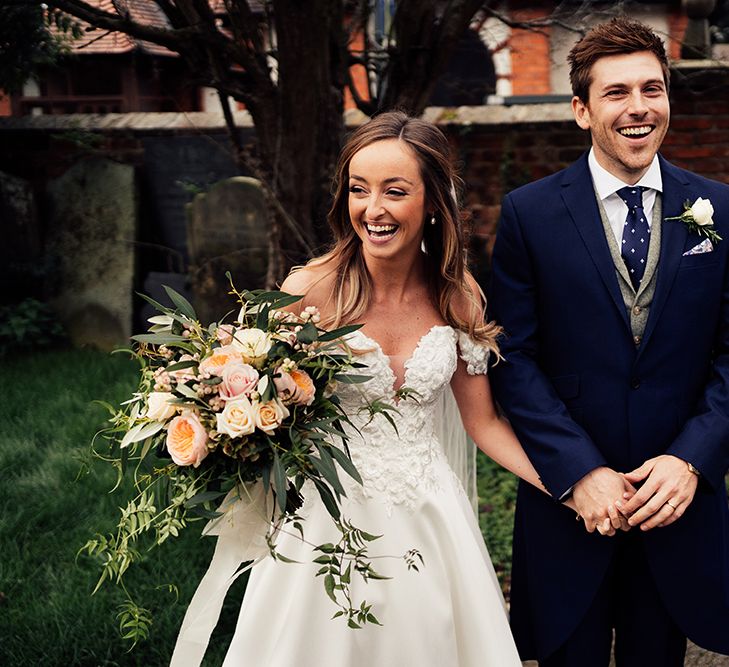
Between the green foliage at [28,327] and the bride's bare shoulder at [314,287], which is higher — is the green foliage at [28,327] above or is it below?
below

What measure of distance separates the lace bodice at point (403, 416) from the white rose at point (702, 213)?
0.70m

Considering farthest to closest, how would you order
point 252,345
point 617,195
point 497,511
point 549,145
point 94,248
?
point 94,248
point 549,145
point 497,511
point 617,195
point 252,345

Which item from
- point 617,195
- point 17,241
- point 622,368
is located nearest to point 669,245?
point 617,195

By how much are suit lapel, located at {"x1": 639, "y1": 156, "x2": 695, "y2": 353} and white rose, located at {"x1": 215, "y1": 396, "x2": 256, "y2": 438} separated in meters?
1.15

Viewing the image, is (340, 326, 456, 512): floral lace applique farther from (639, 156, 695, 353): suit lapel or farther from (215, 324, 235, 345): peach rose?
(639, 156, 695, 353): suit lapel

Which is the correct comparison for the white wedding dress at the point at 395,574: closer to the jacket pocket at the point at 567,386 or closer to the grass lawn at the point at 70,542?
the jacket pocket at the point at 567,386

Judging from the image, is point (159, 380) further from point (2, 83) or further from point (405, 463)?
point (2, 83)

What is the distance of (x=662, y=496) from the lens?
8.11ft

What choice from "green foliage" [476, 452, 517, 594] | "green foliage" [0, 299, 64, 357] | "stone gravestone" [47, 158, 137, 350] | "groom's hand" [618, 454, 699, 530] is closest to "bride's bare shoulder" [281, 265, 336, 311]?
"groom's hand" [618, 454, 699, 530]

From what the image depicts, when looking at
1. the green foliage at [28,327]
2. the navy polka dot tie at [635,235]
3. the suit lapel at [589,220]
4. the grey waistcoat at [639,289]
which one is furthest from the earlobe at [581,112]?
the green foliage at [28,327]

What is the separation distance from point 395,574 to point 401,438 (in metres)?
0.39

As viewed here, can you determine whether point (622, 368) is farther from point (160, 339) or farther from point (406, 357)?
point (160, 339)

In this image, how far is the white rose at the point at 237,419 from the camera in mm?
2055

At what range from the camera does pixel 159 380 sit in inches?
85.4
